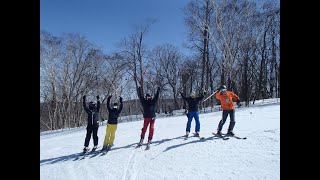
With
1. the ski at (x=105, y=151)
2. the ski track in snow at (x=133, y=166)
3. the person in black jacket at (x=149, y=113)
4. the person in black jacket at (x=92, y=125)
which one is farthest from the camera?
the person in black jacket at (x=149, y=113)

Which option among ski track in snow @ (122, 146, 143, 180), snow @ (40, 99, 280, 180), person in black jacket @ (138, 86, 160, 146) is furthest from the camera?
person in black jacket @ (138, 86, 160, 146)

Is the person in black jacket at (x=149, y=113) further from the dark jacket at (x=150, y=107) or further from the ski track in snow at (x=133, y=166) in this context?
the ski track in snow at (x=133, y=166)

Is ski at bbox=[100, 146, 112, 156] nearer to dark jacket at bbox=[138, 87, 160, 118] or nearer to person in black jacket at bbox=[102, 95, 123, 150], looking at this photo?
person in black jacket at bbox=[102, 95, 123, 150]

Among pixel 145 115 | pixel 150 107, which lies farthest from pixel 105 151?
pixel 150 107

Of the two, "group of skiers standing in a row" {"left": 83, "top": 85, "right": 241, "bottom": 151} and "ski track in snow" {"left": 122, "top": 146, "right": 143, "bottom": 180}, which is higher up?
"group of skiers standing in a row" {"left": 83, "top": 85, "right": 241, "bottom": 151}

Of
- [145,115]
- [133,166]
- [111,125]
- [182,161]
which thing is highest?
[145,115]

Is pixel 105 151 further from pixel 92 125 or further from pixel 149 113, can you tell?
pixel 149 113

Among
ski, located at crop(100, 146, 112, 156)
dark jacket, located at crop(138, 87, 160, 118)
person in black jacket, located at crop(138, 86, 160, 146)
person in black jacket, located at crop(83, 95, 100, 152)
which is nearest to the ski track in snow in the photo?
person in black jacket, located at crop(138, 86, 160, 146)

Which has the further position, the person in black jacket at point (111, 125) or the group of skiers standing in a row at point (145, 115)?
the person in black jacket at point (111, 125)

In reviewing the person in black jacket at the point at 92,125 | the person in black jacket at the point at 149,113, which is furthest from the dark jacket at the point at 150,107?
the person in black jacket at the point at 92,125
